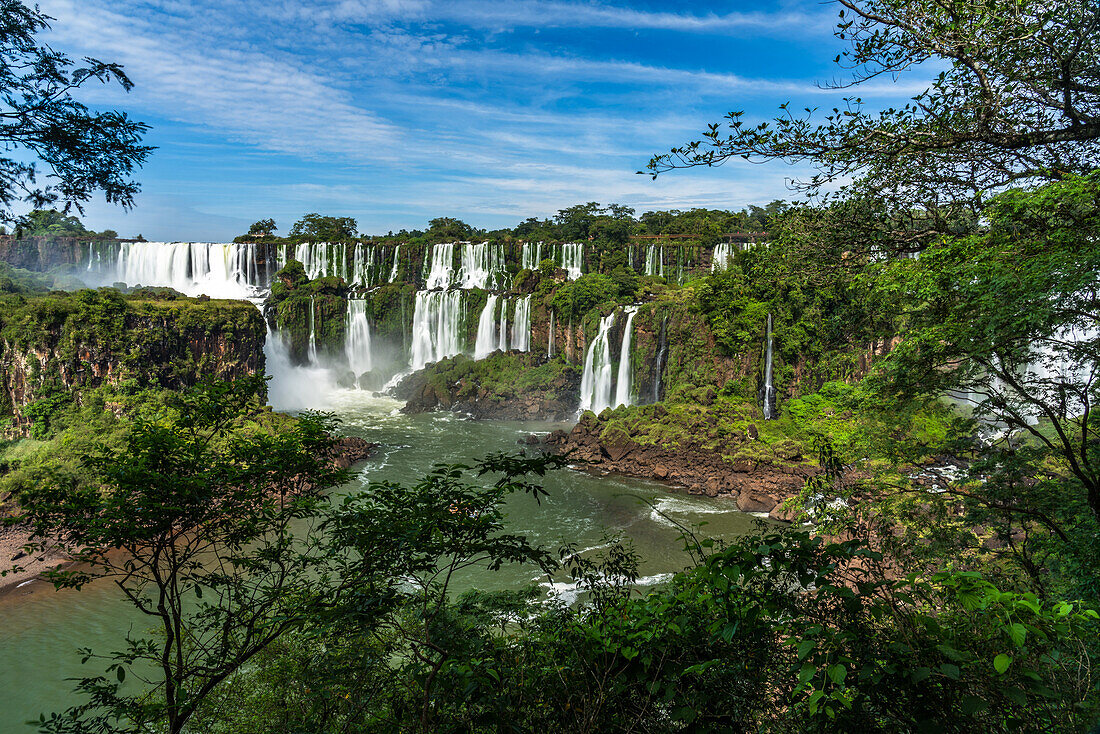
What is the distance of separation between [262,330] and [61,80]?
25797mm

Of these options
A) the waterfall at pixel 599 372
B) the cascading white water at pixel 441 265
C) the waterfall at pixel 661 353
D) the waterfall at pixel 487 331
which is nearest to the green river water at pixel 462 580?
the waterfall at pixel 599 372

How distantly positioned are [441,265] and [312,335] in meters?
10.6

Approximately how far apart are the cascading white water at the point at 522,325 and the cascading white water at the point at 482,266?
5655mm

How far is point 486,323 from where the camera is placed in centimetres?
3494

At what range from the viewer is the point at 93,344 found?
66.3 feet

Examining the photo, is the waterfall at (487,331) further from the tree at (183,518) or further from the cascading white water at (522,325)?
the tree at (183,518)

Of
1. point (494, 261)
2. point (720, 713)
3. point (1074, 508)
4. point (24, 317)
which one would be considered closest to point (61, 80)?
point (720, 713)

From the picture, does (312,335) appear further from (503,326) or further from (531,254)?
(531,254)

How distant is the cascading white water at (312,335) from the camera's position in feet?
120

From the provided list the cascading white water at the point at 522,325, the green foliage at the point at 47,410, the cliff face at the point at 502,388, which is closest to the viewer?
the green foliage at the point at 47,410

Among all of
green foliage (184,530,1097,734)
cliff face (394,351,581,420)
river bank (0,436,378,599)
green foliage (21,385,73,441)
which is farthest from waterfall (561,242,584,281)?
green foliage (184,530,1097,734)

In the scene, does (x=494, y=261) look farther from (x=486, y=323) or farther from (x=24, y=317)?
(x=24, y=317)

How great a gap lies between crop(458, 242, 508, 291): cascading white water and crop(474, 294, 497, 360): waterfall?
13.7ft

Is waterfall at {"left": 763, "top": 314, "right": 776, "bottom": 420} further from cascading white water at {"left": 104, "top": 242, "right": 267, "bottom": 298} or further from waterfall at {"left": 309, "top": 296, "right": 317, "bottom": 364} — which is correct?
cascading white water at {"left": 104, "top": 242, "right": 267, "bottom": 298}
